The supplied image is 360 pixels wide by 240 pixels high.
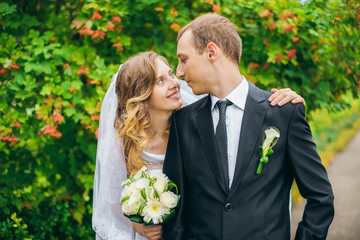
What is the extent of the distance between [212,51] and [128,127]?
1038 mm

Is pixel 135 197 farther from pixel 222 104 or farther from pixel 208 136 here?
pixel 222 104

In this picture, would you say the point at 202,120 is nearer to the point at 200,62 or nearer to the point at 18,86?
the point at 200,62

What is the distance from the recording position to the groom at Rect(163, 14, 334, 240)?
2.06 m

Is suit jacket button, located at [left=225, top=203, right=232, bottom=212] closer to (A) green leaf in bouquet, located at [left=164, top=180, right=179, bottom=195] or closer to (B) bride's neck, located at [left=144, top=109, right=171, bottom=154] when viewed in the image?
(A) green leaf in bouquet, located at [left=164, top=180, right=179, bottom=195]

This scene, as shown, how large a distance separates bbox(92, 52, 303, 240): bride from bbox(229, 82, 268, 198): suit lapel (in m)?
0.81

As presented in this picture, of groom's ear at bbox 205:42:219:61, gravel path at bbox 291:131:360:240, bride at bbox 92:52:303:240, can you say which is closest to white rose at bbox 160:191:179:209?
bride at bbox 92:52:303:240

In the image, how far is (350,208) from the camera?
5738 mm

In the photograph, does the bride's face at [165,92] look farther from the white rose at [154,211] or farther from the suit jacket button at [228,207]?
the suit jacket button at [228,207]

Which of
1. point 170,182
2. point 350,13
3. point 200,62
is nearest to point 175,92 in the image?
point 200,62

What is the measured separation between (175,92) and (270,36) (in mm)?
1391

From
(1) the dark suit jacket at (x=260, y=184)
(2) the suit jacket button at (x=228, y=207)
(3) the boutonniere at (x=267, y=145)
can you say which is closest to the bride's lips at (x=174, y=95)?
(1) the dark suit jacket at (x=260, y=184)

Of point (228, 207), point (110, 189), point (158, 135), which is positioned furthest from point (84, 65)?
point (228, 207)

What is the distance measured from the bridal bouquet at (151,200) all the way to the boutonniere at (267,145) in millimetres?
627

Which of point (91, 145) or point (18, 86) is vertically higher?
point (18, 86)
